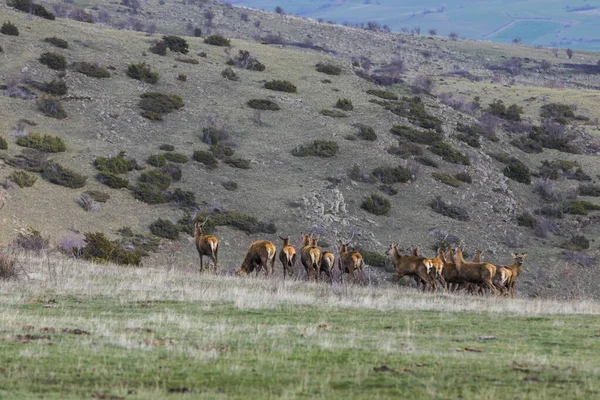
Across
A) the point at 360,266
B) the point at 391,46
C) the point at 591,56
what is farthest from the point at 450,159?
the point at 591,56

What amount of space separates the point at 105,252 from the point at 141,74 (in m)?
26.3

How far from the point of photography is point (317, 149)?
51.2 meters

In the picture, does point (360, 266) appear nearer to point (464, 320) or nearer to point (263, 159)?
point (464, 320)

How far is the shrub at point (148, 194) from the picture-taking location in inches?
1679

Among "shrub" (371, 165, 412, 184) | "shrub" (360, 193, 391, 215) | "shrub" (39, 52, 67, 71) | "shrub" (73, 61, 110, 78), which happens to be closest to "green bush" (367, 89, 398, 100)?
"shrub" (371, 165, 412, 184)

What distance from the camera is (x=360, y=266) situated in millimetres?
25797

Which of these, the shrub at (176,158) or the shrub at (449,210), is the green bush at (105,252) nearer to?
the shrub at (176,158)

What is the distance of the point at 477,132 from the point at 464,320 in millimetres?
46119

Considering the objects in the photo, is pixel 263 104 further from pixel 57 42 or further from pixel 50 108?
pixel 50 108

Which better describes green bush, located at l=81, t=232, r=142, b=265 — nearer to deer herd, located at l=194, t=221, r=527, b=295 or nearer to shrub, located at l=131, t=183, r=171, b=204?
deer herd, located at l=194, t=221, r=527, b=295

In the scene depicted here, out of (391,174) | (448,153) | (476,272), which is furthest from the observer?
(448,153)

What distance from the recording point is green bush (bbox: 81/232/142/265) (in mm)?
32031

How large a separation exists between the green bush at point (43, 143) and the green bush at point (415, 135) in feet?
67.9

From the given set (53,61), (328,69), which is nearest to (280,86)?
(328,69)
